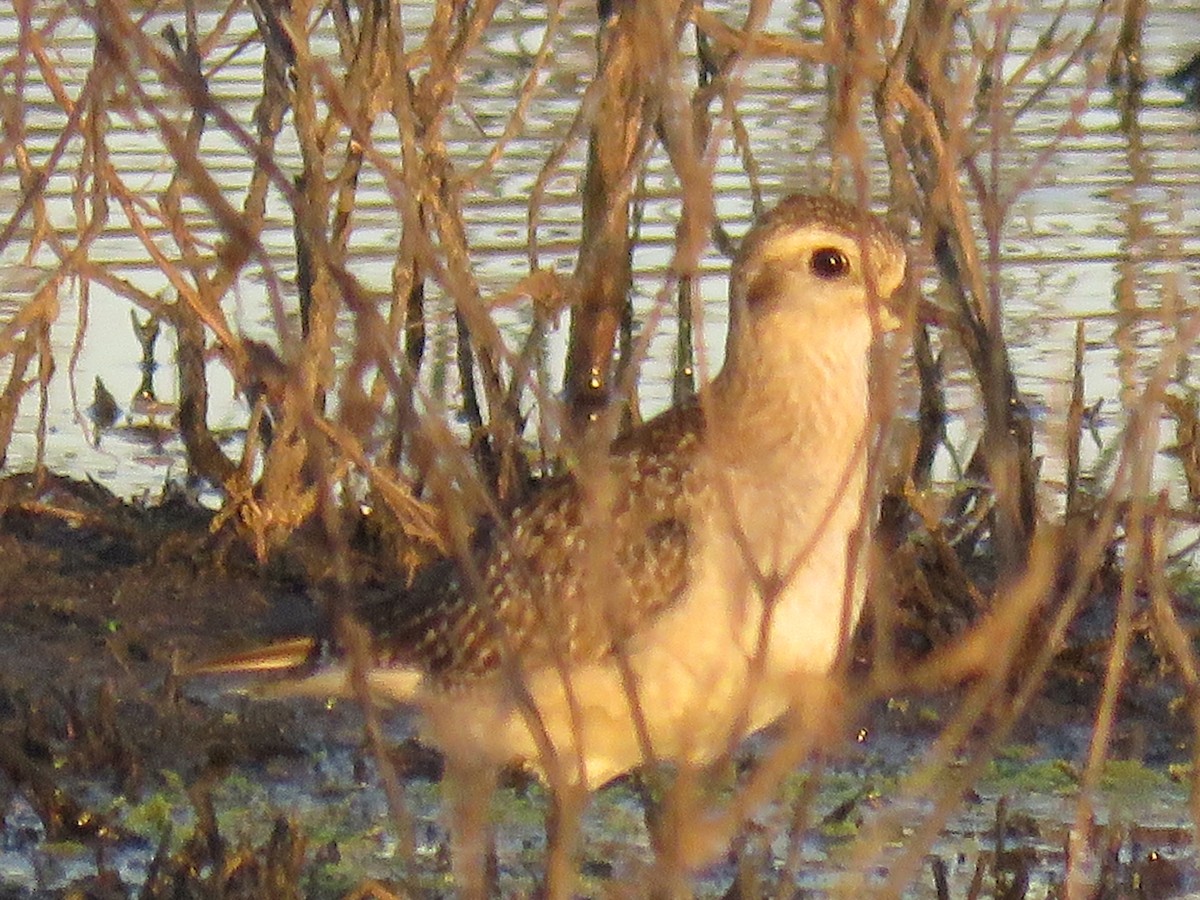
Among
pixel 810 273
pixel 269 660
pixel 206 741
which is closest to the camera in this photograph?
pixel 810 273

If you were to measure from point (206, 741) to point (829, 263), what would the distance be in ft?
6.15

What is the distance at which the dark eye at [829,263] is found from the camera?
19.8 ft

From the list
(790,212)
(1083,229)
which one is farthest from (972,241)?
(1083,229)

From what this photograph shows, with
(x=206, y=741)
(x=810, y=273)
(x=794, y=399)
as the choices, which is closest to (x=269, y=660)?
(x=206, y=741)

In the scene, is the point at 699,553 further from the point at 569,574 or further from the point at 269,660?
the point at 269,660

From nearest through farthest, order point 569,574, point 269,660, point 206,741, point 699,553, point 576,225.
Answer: point 699,553 → point 569,574 → point 269,660 → point 206,741 → point 576,225

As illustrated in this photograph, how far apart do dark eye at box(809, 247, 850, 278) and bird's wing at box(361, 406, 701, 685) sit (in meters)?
0.39

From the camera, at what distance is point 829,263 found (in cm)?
604

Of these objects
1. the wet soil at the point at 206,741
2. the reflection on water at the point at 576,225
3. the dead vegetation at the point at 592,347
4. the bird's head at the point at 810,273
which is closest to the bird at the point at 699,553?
the bird's head at the point at 810,273

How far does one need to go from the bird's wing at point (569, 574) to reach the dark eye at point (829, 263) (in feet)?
1.29

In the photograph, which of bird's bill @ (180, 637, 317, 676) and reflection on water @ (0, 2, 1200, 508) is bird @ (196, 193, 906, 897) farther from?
reflection on water @ (0, 2, 1200, 508)

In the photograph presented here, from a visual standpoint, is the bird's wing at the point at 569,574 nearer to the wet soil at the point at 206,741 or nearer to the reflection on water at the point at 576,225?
the wet soil at the point at 206,741

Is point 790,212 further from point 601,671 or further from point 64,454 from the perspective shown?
point 64,454

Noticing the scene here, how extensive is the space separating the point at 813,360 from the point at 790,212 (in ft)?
1.02
